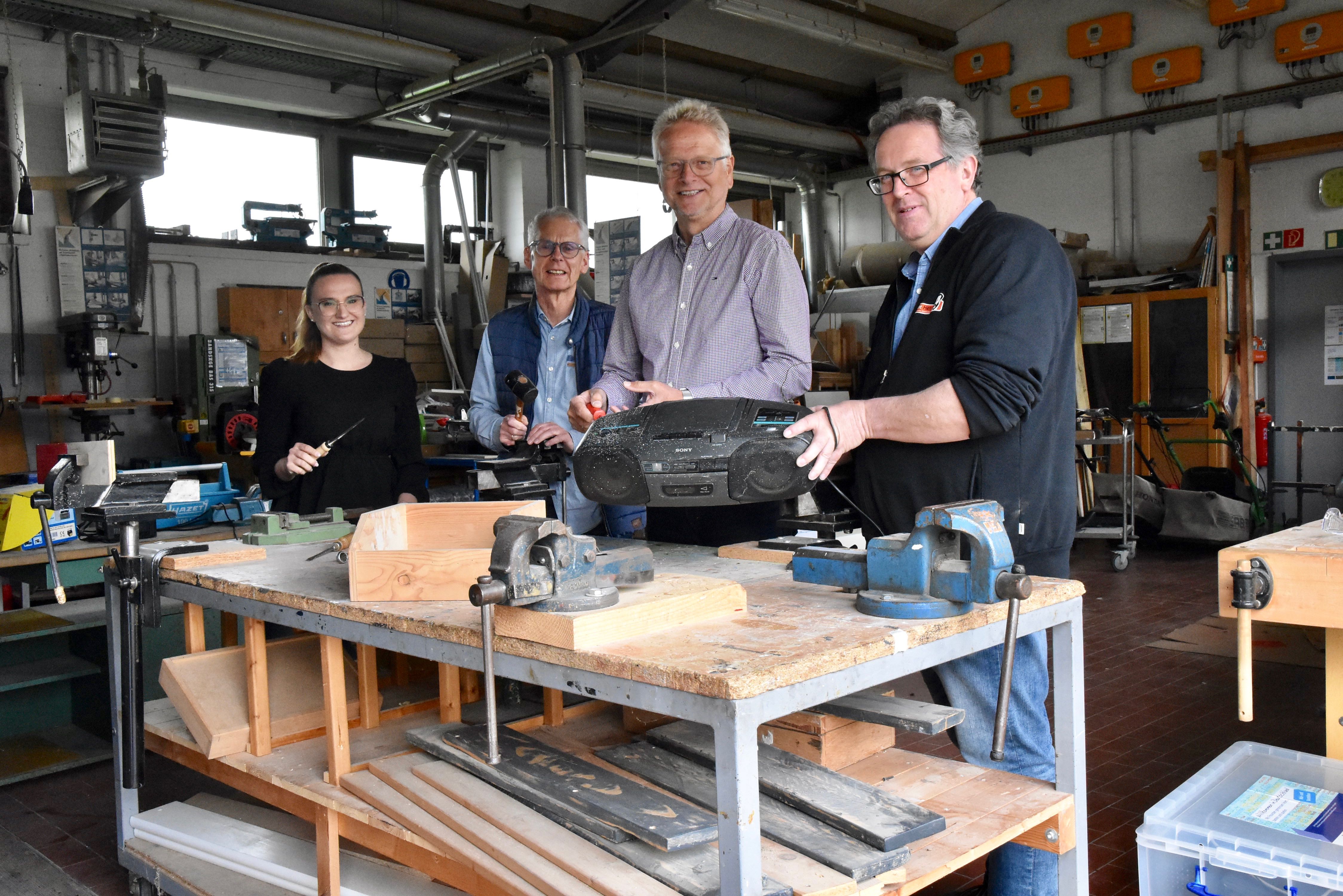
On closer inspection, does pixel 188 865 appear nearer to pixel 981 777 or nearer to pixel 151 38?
pixel 981 777

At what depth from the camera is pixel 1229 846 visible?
1.64m

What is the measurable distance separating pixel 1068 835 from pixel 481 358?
1.83 m

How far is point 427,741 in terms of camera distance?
1.70 m

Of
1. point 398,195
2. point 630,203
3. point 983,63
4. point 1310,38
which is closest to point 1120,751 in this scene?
point 1310,38

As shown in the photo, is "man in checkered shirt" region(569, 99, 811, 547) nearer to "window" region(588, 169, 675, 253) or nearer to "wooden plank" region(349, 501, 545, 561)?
"wooden plank" region(349, 501, 545, 561)

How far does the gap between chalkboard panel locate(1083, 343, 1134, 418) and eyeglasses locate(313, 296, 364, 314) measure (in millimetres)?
6193

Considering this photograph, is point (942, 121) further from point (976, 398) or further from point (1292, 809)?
point (1292, 809)

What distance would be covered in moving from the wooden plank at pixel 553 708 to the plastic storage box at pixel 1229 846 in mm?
974

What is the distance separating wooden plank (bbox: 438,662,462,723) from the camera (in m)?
1.88

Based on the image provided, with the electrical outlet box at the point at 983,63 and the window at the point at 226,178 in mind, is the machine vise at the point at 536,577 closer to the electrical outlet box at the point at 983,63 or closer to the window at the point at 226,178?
the window at the point at 226,178

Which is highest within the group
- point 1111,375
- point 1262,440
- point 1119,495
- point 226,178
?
point 226,178

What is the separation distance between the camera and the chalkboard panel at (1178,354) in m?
7.19

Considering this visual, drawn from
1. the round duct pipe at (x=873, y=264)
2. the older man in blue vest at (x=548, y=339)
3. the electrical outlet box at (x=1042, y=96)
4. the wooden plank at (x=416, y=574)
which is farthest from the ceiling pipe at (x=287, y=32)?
the wooden plank at (x=416, y=574)

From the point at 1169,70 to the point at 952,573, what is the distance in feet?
25.4
